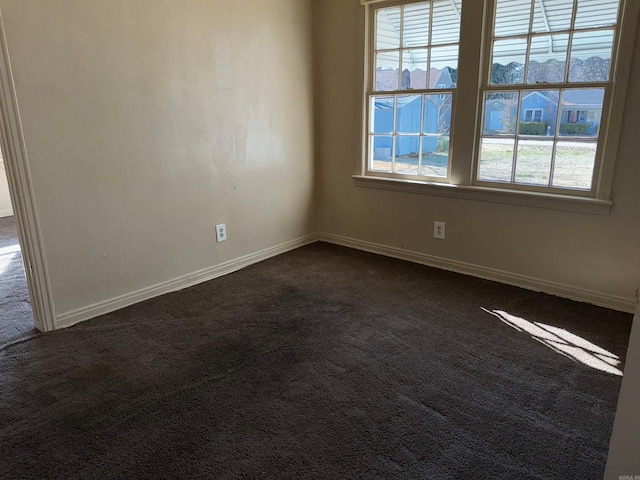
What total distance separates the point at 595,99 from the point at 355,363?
2.17 metres

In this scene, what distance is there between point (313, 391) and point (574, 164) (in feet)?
7.24

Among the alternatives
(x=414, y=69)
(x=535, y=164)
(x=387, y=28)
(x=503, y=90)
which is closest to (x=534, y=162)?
(x=535, y=164)

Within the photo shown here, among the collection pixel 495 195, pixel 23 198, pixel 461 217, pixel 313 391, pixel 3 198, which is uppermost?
pixel 23 198

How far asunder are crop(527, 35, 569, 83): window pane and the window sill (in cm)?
75

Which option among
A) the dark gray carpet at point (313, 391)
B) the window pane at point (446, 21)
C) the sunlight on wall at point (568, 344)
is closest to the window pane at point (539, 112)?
the window pane at point (446, 21)

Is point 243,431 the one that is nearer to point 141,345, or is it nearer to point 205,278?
point 141,345

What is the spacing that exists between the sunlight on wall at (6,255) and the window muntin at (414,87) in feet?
10.5

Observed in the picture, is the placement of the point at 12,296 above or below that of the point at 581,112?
below

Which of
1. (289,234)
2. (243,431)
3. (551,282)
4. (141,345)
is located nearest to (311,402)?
(243,431)

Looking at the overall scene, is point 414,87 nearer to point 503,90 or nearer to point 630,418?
point 503,90

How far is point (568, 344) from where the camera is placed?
2426 millimetres

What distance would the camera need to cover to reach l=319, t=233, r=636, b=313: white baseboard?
2.85 meters

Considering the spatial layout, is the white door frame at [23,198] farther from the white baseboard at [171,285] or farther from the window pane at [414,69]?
the window pane at [414,69]

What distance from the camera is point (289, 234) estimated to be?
161 inches
